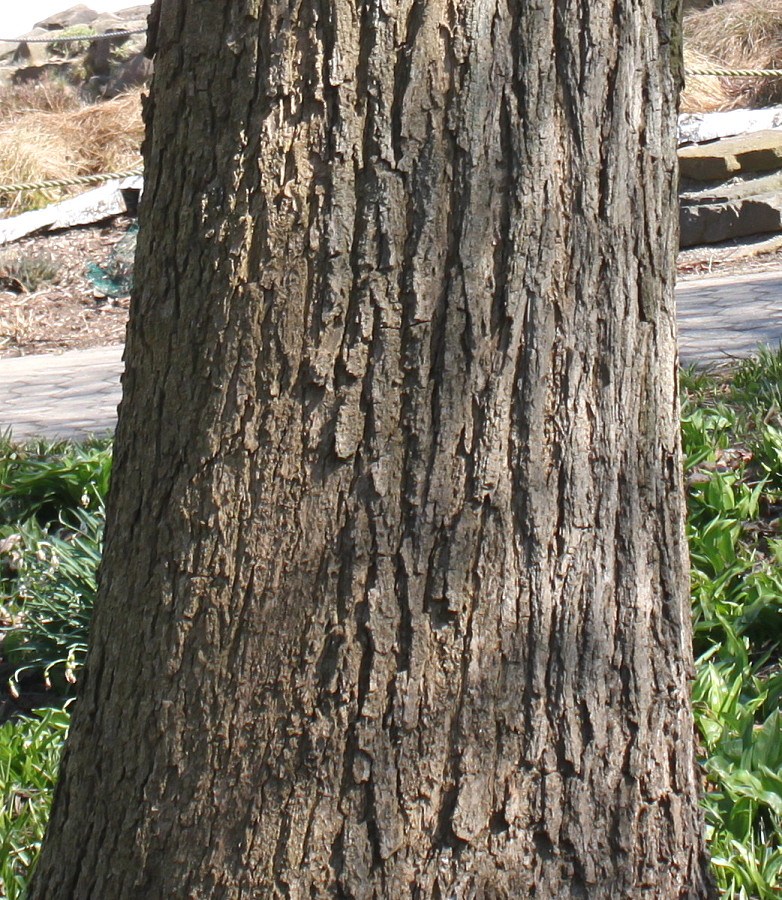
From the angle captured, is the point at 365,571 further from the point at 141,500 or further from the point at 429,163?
the point at 429,163

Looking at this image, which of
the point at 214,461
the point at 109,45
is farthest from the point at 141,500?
the point at 109,45

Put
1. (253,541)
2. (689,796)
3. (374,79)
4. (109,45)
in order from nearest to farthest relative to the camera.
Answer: (374,79) → (253,541) → (689,796) → (109,45)

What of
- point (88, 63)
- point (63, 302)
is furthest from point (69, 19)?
point (63, 302)

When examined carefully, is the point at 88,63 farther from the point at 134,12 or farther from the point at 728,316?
the point at 728,316

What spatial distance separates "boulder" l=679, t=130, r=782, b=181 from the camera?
9.80 meters

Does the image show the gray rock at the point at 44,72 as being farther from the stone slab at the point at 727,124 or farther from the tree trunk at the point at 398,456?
the tree trunk at the point at 398,456

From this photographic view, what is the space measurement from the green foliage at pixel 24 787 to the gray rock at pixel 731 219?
7.86 m

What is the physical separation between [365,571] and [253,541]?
181mm

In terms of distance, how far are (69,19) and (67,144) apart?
1279 centimetres

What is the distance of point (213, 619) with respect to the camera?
1727 mm

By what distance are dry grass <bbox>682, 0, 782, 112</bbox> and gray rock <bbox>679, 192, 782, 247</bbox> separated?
2.44 metres

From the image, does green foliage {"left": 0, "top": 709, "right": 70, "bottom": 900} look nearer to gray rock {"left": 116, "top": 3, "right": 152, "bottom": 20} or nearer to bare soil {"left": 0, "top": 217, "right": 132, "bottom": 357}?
bare soil {"left": 0, "top": 217, "right": 132, "bottom": 357}

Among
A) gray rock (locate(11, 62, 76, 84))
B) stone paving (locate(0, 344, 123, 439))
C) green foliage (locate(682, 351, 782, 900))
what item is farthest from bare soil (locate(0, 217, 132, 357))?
gray rock (locate(11, 62, 76, 84))

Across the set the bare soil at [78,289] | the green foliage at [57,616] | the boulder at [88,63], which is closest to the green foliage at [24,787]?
the green foliage at [57,616]
